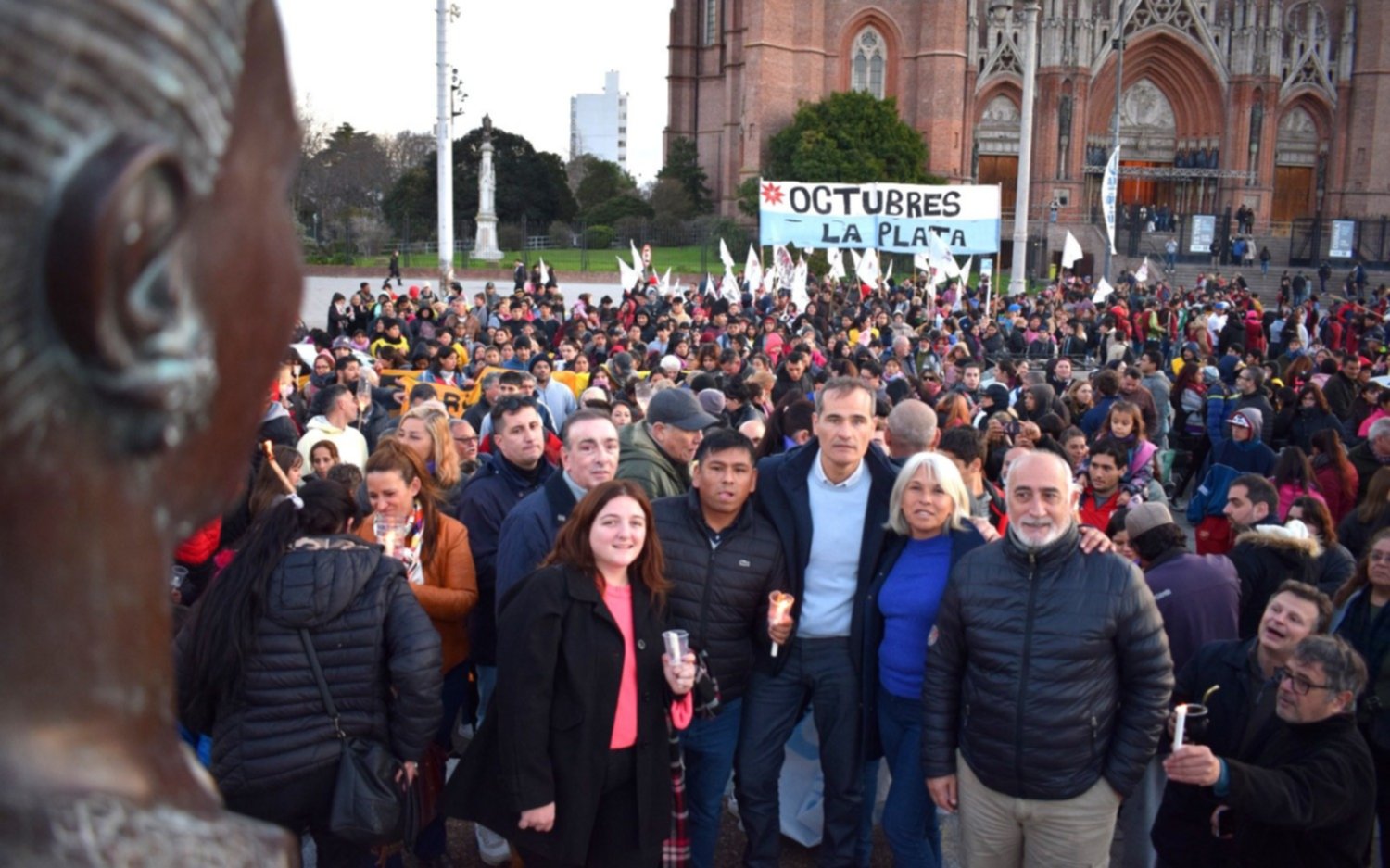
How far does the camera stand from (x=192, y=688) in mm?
3256

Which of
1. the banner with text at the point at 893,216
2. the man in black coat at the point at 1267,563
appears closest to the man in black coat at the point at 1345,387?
the man in black coat at the point at 1267,563

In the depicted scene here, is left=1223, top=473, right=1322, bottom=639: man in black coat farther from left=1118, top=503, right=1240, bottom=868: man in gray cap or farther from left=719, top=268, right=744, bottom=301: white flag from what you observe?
left=719, top=268, right=744, bottom=301: white flag

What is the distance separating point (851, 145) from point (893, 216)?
22114 mm

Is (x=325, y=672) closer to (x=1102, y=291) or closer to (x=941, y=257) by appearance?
(x=941, y=257)

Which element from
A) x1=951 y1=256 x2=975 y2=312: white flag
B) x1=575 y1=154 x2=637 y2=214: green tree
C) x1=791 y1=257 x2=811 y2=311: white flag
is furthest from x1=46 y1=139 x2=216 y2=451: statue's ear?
x1=575 y1=154 x2=637 y2=214: green tree

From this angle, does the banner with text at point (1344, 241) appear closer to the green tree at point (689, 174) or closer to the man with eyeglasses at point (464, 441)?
the green tree at point (689, 174)

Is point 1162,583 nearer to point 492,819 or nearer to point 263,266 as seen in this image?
point 492,819

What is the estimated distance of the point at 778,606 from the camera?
4.01 m

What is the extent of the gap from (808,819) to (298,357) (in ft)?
23.8

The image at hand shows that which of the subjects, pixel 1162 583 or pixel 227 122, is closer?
pixel 227 122

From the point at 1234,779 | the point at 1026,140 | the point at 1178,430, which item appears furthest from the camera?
the point at 1026,140

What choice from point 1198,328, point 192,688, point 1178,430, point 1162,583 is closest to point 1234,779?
point 1162,583

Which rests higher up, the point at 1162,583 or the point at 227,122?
the point at 227,122

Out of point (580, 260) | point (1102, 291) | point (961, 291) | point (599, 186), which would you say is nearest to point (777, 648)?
point (961, 291)
